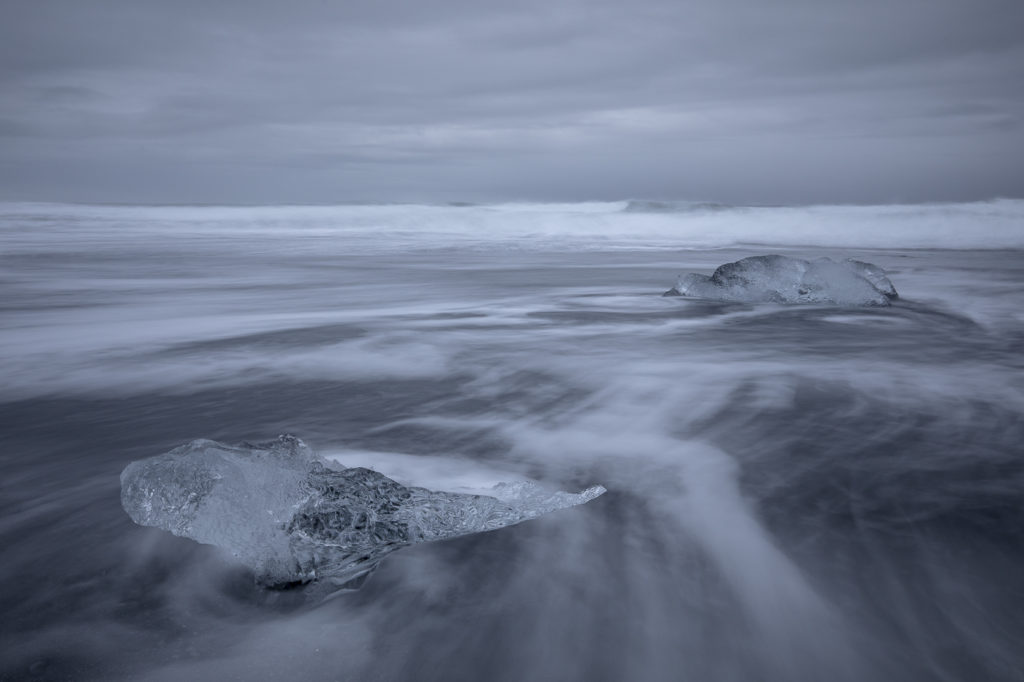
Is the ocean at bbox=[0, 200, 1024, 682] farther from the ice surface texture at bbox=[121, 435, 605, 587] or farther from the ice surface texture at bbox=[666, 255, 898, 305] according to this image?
the ice surface texture at bbox=[666, 255, 898, 305]

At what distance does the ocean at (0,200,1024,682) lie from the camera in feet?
4.68

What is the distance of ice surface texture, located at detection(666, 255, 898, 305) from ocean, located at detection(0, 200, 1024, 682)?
0.22 metres

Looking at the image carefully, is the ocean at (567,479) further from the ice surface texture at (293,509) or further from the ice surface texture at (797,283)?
the ice surface texture at (797,283)

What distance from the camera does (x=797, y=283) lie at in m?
6.33

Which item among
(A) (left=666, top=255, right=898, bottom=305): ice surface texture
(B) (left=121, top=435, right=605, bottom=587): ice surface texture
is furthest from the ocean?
(A) (left=666, top=255, right=898, bottom=305): ice surface texture

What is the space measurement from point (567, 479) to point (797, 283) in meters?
4.60

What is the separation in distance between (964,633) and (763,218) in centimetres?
2263

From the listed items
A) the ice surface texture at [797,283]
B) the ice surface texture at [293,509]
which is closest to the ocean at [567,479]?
the ice surface texture at [293,509]

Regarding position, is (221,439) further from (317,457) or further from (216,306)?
(216,306)

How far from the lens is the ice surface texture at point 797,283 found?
6.19 metres

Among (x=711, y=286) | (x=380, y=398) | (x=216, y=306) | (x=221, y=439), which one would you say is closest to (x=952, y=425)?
(x=380, y=398)

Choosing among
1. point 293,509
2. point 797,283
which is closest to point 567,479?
point 293,509

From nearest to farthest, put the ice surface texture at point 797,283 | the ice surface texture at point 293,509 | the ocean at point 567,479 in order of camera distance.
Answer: the ocean at point 567,479 → the ice surface texture at point 293,509 → the ice surface texture at point 797,283

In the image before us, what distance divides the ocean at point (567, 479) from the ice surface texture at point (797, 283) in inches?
8.6
